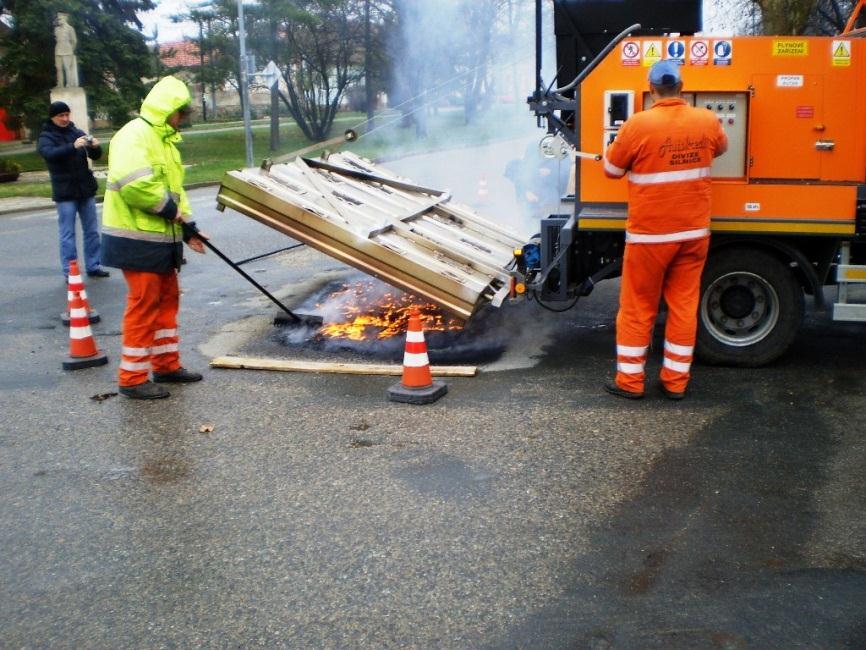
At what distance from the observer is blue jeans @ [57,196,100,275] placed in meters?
9.50

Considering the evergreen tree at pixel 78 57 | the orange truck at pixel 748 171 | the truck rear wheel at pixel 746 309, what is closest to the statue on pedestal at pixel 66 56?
the evergreen tree at pixel 78 57

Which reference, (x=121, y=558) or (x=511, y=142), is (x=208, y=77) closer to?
(x=511, y=142)

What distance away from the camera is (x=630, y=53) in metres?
5.95

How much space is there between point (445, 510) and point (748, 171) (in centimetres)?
319

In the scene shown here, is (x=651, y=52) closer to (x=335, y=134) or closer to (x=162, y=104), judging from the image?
(x=162, y=104)

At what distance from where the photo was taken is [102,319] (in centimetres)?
838

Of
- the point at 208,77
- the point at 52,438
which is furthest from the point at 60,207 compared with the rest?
the point at 208,77

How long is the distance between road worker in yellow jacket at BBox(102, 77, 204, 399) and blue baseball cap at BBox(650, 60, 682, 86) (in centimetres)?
291

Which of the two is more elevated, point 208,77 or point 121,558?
point 208,77

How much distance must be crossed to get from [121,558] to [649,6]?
16.3 ft

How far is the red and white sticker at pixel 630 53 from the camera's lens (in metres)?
5.94

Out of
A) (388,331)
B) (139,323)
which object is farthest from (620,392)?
(139,323)

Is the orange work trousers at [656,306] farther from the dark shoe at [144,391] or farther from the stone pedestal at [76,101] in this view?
the stone pedestal at [76,101]

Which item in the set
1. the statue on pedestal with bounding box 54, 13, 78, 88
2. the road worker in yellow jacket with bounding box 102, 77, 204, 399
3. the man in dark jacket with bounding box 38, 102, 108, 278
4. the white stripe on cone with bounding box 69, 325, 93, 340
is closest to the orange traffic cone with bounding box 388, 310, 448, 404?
the road worker in yellow jacket with bounding box 102, 77, 204, 399
